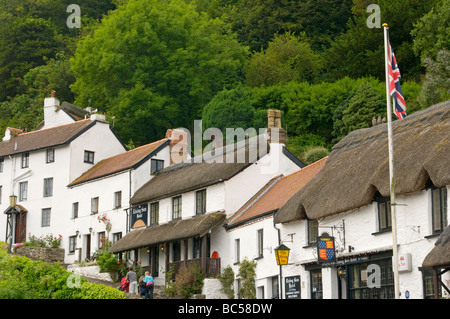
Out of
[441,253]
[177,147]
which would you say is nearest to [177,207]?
[177,147]

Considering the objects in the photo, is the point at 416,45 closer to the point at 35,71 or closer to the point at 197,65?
the point at 197,65

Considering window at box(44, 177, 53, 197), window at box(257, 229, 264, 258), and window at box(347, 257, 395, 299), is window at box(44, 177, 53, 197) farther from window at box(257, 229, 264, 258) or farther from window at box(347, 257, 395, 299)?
window at box(347, 257, 395, 299)

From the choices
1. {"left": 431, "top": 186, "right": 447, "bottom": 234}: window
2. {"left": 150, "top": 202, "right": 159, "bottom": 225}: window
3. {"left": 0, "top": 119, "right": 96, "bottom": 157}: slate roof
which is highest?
{"left": 0, "top": 119, "right": 96, "bottom": 157}: slate roof

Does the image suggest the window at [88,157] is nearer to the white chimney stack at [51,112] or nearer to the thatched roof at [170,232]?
the thatched roof at [170,232]

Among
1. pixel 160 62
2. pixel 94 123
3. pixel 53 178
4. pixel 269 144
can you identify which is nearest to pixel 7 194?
pixel 53 178

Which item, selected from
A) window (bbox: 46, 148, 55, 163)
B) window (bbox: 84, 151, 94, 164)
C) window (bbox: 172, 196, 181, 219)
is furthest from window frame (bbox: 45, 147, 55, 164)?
window (bbox: 172, 196, 181, 219)

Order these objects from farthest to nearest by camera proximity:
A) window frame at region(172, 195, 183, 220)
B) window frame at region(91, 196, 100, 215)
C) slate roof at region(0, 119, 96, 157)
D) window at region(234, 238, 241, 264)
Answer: slate roof at region(0, 119, 96, 157) < window frame at region(91, 196, 100, 215) < window frame at region(172, 195, 183, 220) < window at region(234, 238, 241, 264)

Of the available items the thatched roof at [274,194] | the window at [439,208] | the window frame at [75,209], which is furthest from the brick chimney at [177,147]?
the window at [439,208]

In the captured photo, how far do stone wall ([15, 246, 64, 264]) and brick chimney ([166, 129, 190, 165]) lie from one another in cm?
917

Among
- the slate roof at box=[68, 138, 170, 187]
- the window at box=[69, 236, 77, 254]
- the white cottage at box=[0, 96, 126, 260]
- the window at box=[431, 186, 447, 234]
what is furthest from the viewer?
the white cottage at box=[0, 96, 126, 260]

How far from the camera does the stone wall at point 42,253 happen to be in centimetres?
5034

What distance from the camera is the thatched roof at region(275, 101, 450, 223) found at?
89.9 feet

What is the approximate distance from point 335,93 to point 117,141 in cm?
1559

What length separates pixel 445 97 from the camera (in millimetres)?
46500
